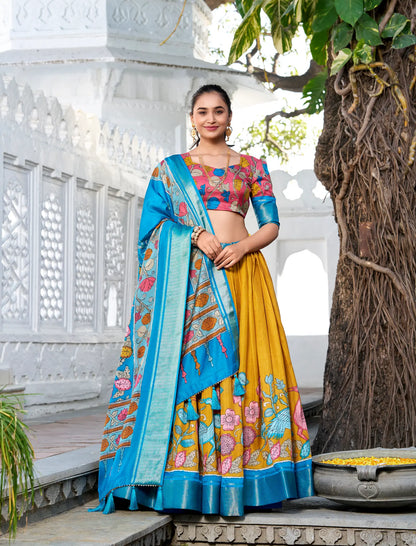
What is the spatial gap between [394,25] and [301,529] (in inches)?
80.9

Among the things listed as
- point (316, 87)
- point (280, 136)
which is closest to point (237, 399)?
point (316, 87)

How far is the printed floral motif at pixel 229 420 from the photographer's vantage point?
8.94ft

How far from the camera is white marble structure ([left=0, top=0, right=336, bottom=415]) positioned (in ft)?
16.0

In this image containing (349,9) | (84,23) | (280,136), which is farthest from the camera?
(280,136)

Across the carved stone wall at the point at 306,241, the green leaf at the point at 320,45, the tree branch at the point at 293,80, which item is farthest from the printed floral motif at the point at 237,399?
the tree branch at the point at 293,80

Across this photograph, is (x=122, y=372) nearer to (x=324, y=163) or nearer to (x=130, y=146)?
(x=324, y=163)

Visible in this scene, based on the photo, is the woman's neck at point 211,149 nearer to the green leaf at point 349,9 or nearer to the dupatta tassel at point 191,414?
the green leaf at point 349,9

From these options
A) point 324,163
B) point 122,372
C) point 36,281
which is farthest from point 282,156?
point 122,372

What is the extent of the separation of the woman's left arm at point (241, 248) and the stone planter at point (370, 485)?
77 centimetres

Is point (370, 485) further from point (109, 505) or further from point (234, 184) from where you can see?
point (234, 184)

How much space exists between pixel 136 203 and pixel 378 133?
10.2 feet

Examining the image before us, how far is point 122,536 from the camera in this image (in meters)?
2.37

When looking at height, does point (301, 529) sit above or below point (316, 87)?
below

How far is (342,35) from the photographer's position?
3.52m
